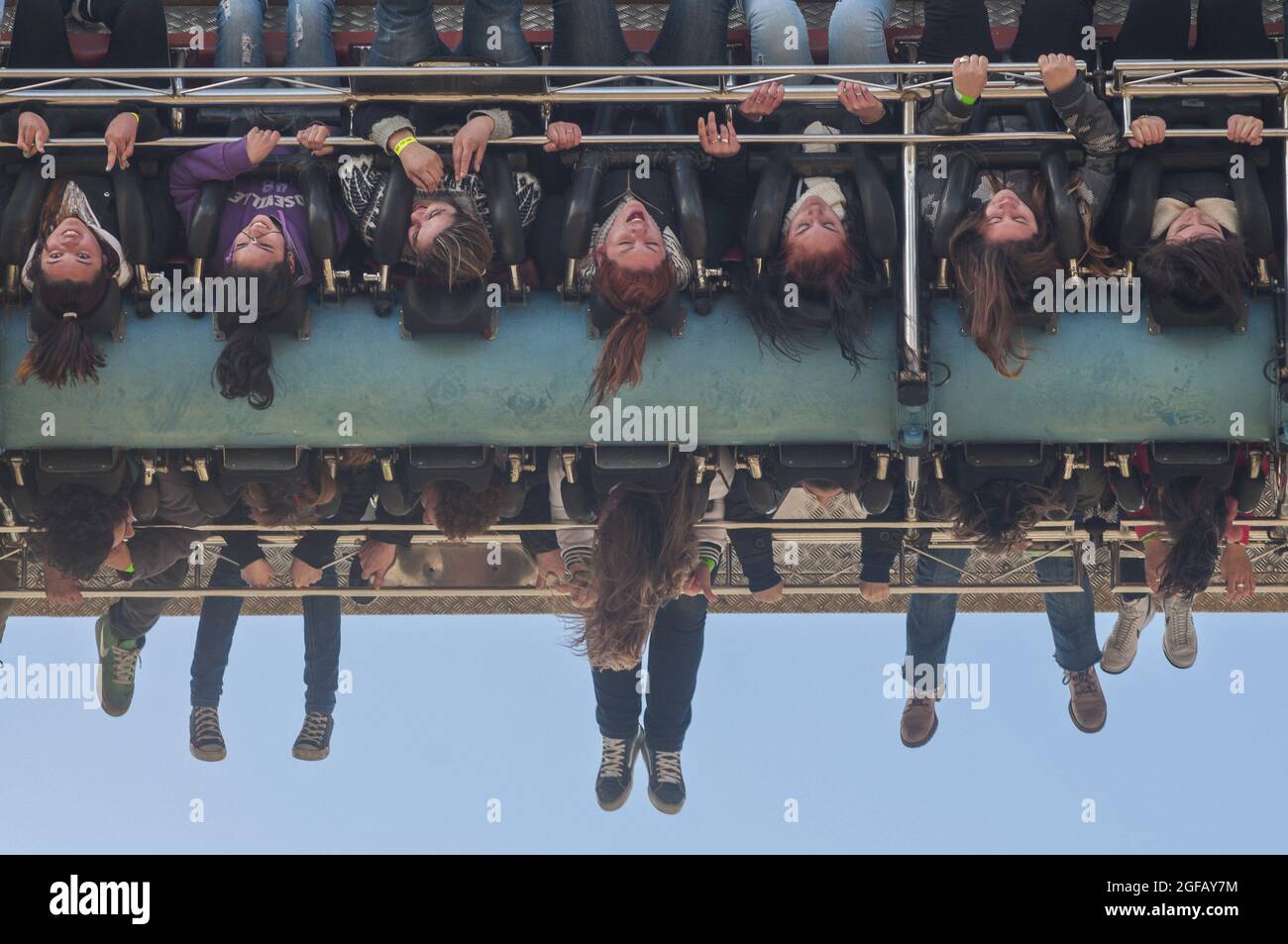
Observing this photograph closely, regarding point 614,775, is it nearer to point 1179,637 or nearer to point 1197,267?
point 1179,637

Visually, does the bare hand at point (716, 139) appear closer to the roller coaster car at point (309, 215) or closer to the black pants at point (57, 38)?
the roller coaster car at point (309, 215)

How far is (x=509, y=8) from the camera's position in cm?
874

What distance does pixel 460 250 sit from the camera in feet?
27.1

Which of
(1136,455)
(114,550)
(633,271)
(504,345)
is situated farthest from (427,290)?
(1136,455)

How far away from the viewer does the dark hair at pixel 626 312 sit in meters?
8.32

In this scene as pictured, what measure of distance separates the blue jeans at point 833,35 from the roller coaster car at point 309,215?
7.51ft

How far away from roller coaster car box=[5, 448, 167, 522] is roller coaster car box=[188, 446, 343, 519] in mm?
219

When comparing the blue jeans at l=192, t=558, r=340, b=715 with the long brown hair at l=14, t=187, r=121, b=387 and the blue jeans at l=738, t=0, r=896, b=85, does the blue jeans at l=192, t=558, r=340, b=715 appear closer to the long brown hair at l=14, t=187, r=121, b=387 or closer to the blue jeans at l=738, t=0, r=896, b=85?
the long brown hair at l=14, t=187, r=121, b=387

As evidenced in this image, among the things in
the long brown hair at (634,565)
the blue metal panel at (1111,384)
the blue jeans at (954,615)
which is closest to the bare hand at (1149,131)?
the blue metal panel at (1111,384)

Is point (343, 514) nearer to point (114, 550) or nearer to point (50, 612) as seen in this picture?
point (114, 550)

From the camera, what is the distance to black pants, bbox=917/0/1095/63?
28.5 ft

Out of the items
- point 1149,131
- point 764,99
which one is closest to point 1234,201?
point 1149,131

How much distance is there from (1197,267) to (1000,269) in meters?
0.93

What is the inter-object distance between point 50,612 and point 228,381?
364cm
